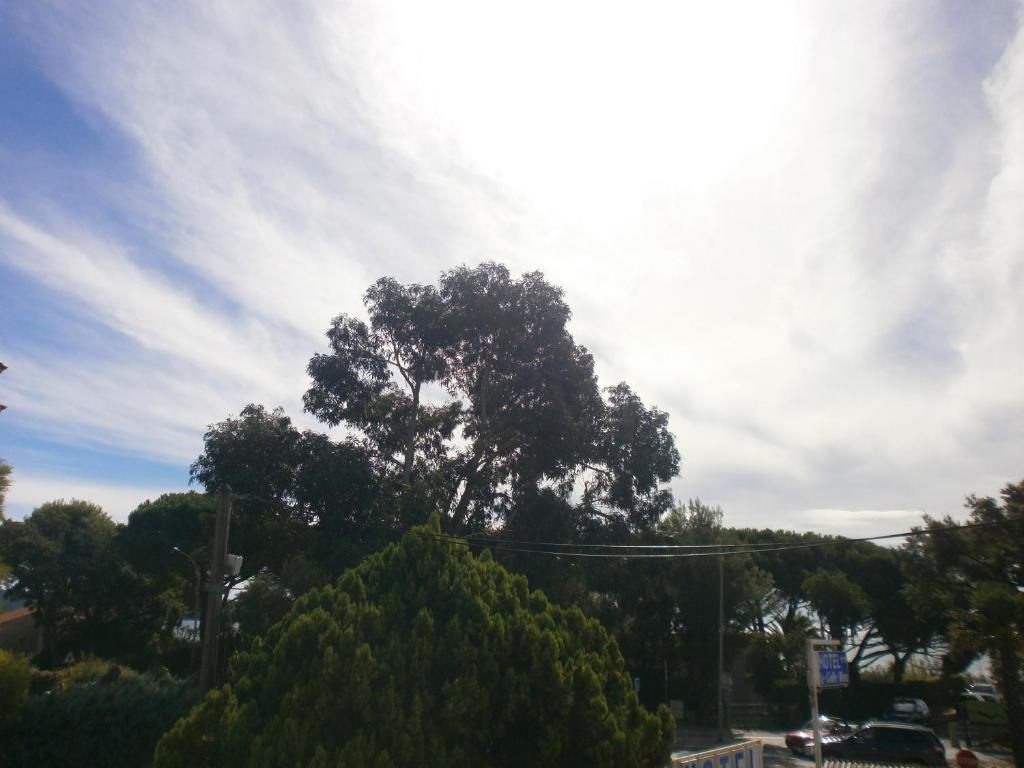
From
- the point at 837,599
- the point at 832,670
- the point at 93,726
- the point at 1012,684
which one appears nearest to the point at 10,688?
the point at 93,726

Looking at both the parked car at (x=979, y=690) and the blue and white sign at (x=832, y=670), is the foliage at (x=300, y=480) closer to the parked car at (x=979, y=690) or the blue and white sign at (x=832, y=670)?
the blue and white sign at (x=832, y=670)

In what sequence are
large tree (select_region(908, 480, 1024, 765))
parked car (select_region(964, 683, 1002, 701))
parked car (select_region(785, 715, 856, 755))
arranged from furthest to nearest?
parked car (select_region(964, 683, 1002, 701)) → parked car (select_region(785, 715, 856, 755)) → large tree (select_region(908, 480, 1024, 765))

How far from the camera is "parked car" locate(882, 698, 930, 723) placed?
3962 centimetres

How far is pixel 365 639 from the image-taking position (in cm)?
799

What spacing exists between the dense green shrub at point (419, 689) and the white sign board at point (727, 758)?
81 centimetres

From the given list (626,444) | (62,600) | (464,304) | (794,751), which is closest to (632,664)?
(794,751)

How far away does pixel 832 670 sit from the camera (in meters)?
11.8

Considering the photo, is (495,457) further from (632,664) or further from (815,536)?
(815,536)

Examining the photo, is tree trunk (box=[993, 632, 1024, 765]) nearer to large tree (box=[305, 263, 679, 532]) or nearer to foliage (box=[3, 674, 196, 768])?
large tree (box=[305, 263, 679, 532])

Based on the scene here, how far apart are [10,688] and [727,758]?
41.4 feet

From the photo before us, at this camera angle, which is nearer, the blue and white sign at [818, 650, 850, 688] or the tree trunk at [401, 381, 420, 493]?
the blue and white sign at [818, 650, 850, 688]

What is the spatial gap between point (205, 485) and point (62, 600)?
24.5m

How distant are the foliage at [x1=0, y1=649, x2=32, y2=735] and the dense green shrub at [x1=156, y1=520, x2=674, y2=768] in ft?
27.5

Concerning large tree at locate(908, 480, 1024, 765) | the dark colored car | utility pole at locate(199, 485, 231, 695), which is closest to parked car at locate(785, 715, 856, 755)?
the dark colored car
